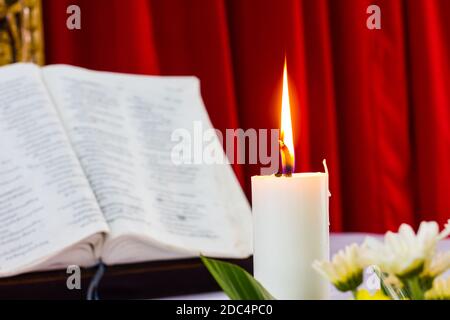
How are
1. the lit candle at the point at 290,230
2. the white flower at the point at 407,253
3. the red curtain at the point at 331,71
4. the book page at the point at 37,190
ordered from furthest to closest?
the red curtain at the point at 331,71 → the book page at the point at 37,190 → the lit candle at the point at 290,230 → the white flower at the point at 407,253

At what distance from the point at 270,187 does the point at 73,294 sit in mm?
245

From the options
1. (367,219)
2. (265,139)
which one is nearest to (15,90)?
(265,139)

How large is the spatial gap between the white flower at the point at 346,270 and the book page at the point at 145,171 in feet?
1.09

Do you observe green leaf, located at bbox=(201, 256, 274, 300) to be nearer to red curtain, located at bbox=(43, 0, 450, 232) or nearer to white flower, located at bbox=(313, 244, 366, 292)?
white flower, located at bbox=(313, 244, 366, 292)

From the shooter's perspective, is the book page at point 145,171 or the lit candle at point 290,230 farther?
the book page at point 145,171

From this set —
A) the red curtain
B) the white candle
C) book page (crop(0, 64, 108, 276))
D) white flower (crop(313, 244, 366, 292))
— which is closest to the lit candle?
the white candle

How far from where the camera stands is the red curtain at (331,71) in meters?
1.08

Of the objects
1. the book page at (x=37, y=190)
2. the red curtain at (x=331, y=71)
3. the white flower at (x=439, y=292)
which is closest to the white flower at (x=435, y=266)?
the white flower at (x=439, y=292)

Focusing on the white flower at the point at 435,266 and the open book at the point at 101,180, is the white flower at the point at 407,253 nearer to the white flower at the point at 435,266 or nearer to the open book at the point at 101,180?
the white flower at the point at 435,266

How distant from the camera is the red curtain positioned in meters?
1.08

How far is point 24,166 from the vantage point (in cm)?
57

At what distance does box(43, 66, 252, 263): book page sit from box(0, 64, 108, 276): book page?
0.02 meters

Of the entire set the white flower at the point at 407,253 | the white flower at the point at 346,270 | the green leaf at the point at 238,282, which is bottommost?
the green leaf at the point at 238,282
